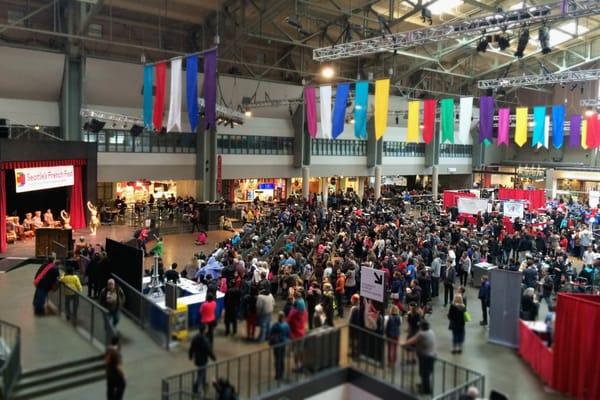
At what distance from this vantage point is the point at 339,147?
37.8 m

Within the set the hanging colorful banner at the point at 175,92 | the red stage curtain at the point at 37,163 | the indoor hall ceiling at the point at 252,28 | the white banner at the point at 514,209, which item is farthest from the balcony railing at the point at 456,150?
the hanging colorful banner at the point at 175,92

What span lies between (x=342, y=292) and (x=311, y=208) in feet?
46.9

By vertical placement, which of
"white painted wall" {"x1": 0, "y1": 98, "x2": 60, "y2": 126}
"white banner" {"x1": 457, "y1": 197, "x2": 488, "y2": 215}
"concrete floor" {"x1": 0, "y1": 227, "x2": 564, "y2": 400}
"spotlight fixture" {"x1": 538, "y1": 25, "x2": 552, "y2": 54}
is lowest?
"concrete floor" {"x1": 0, "y1": 227, "x2": 564, "y2": 400}

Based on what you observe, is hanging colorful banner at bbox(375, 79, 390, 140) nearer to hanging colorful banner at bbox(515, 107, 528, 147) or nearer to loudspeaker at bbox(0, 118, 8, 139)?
hanging colorful banner at bbox(515, 107, 528, 147)

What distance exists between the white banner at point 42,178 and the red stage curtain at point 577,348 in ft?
55.7

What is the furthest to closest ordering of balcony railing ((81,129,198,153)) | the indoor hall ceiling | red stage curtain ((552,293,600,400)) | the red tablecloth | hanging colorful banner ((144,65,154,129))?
balcony railing ((81,129,198,153)), the indoor hall ceiling, hanging colorful banner ((144,65,154,129)), the red tablecloth, red stage curtain ((552,293,600,400))

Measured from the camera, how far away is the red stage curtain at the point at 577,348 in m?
8.27

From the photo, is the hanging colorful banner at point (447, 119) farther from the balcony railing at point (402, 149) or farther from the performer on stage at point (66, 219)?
the balcony railing at point (402, 149)

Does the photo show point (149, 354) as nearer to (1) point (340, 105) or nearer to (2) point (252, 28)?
(1) point (340, 105)

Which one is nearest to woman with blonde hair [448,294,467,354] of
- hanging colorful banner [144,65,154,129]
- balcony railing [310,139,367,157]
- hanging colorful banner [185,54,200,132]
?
hanging colorful banner [185,54,200,132]

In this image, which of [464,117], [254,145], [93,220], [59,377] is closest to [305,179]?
[254,145]

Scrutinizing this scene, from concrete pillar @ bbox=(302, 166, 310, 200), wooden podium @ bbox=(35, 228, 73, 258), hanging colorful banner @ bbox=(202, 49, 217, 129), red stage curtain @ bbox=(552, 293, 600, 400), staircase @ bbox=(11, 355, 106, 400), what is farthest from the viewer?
concrete pillar @ bbox=(302, 166, 310, 200)

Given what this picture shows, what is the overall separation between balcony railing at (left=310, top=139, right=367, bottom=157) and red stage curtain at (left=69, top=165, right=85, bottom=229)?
57.1 feet

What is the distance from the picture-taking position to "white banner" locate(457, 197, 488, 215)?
2462 centimetres
